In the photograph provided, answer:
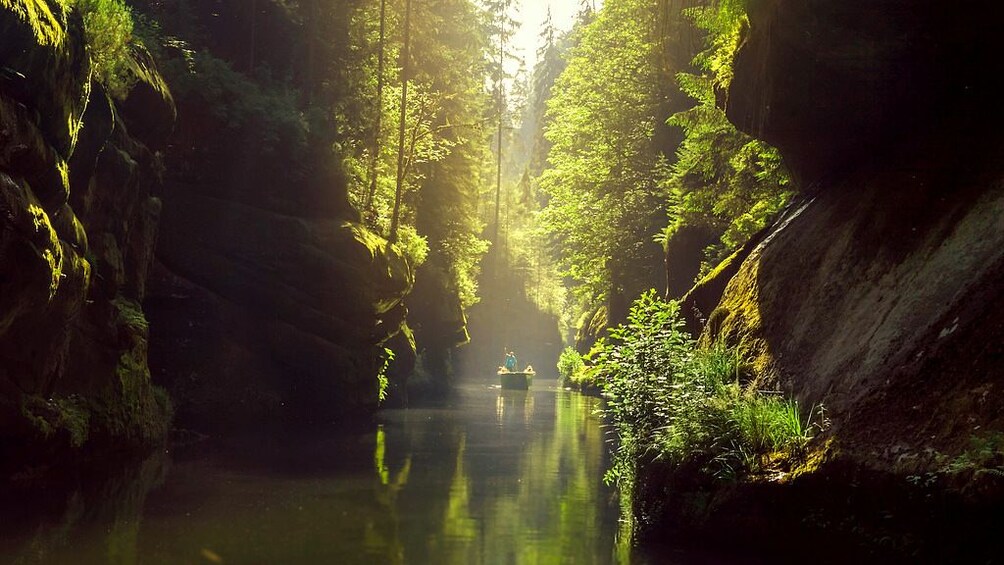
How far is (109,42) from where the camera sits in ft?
52.9

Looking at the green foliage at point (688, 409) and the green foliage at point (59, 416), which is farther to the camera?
the green foliage at point (59, 416)

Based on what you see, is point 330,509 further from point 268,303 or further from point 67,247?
point 268,303

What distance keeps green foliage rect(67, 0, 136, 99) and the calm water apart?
7.17m

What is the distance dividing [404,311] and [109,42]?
17347 millimetres

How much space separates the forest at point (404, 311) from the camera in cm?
803

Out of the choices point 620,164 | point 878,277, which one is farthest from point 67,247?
point 620,164

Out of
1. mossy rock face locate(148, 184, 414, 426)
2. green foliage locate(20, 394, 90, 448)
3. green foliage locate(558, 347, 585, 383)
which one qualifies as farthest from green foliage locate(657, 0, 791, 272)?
green foliage locate(558, 347, 585, 383)

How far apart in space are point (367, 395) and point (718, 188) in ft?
40.5

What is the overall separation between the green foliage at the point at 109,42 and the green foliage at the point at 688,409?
1006 centimetres

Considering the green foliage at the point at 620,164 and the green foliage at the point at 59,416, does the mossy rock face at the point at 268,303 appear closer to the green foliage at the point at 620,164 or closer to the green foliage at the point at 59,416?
the green foliage at the point at 59,416

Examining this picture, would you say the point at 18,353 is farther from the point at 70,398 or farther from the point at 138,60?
the point at 138,60

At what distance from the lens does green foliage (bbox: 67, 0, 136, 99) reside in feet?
50.2

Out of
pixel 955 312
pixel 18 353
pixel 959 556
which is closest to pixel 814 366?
pixel 955 312

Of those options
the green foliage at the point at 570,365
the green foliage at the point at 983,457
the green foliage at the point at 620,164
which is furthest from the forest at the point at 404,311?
the green foliage at the point at 570,365
